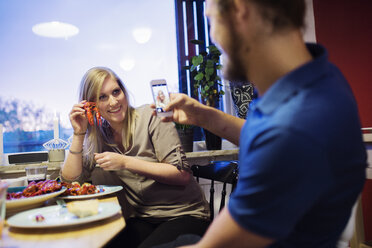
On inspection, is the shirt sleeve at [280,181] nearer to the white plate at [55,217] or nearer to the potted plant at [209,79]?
the white plate at [55,217]

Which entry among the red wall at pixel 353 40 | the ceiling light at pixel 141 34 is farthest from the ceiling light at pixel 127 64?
the red wall at pixel 353 40

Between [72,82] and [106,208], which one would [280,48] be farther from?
[72,82]

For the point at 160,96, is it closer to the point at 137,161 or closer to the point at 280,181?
the point at 137,161

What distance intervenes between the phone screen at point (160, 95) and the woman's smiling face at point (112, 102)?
0.56 m

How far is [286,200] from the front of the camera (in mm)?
573

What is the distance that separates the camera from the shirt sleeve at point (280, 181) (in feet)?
1.85

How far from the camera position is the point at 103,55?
3.02m

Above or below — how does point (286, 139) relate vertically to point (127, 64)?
below

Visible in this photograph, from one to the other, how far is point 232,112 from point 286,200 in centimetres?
266

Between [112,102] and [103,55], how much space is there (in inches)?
48.7

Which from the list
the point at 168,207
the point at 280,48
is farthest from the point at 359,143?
the point at 168,207

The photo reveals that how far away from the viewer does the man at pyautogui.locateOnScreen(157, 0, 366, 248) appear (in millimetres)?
573

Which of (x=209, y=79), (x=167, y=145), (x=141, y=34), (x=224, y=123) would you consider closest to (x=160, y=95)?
(x=224, y=123)

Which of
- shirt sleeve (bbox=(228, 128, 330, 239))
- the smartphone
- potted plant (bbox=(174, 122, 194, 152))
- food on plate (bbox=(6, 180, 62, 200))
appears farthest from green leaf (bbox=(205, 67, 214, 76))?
shirt sleeve (bbox=(228, 128, 330, 239))
